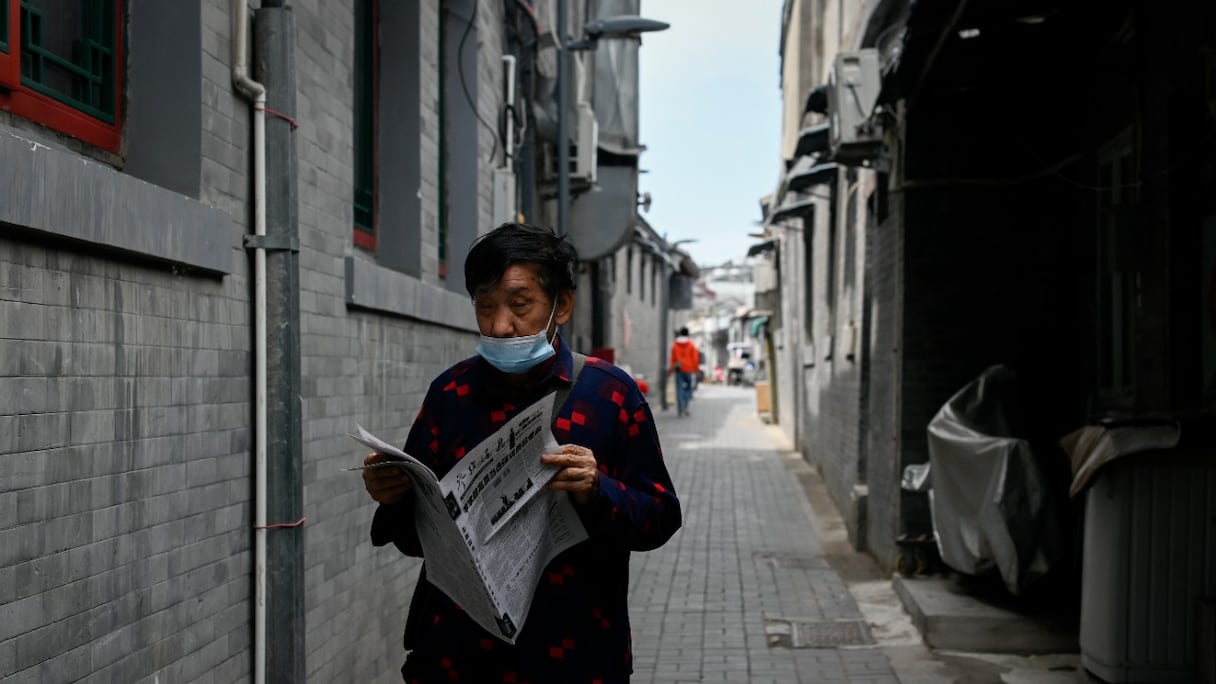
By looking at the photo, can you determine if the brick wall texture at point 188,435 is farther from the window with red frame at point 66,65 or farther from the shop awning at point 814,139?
the shop awning at point 814,139

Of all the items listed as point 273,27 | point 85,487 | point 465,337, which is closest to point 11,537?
point 85,487

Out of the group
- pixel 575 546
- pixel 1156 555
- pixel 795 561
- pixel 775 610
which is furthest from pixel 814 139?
pixel 575 546

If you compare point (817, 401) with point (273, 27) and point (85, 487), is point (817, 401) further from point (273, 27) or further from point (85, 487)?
point (85, 487)

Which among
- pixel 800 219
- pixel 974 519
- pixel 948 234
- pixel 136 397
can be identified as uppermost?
pixel 800 219

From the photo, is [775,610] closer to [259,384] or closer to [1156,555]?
[1156,555]

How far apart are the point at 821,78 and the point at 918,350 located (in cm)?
917

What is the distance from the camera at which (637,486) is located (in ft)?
10.0

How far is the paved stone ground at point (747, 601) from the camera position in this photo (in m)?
7.23

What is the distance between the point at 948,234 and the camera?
8.96 metres

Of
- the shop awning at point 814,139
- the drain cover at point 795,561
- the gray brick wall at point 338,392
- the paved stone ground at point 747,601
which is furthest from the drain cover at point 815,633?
the shop awning at point 814,139

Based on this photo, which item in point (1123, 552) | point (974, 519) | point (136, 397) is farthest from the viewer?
point (974, 519)

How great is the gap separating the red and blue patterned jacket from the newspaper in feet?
0.28

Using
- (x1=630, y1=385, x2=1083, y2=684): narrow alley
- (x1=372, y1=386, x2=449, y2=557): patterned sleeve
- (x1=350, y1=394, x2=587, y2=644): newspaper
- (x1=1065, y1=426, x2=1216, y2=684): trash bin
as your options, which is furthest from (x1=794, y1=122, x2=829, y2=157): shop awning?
(x1=350, y1=394, x2=587, y2=644): newspaper

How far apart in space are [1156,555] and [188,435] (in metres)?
4.09
